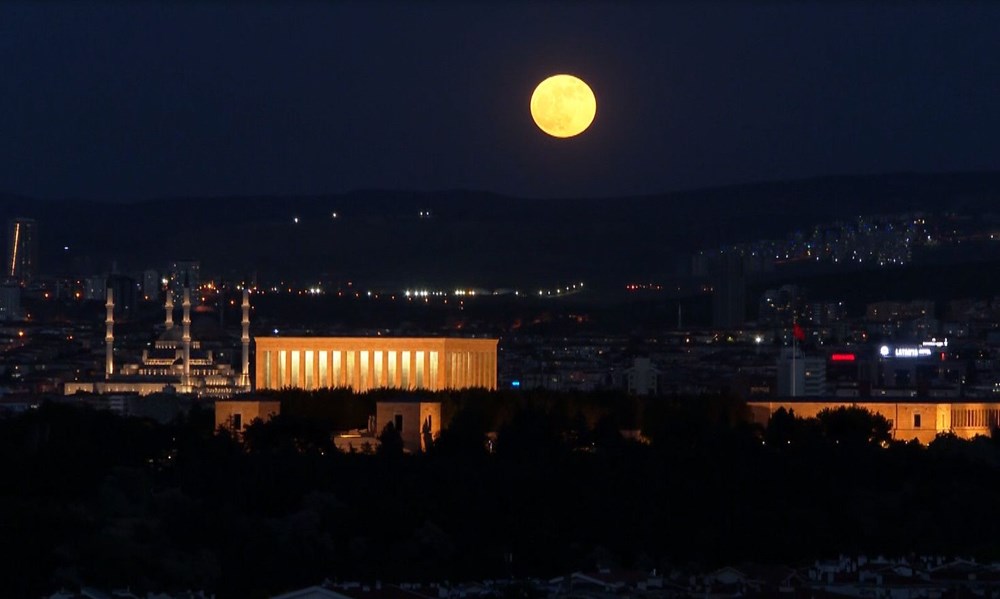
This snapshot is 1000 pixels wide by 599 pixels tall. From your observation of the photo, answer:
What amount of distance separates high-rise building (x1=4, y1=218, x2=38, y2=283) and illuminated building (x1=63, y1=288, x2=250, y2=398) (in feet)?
91.7

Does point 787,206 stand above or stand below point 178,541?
above

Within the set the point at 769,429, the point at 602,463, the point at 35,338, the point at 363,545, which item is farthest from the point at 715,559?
the point at 35,338

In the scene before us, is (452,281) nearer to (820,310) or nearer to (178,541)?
(820,310)

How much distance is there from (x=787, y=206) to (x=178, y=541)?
104628 mm

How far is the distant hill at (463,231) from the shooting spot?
466ft

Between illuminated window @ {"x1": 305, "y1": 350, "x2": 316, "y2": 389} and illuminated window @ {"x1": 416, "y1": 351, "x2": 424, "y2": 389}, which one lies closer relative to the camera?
illuminated window @ {"x1": 416, "y1": 351, "x2": 424, "y2": 389}

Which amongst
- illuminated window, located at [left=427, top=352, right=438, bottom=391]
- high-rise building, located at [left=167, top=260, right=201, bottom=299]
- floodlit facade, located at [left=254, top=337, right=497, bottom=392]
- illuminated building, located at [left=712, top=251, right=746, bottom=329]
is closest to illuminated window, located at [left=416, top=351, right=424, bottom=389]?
floodlit facade, located at [left=254, top=337, right=497, bottom=392]

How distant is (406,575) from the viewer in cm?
4353

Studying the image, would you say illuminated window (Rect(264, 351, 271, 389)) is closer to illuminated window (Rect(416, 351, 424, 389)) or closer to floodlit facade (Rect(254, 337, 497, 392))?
floodlit facade (Rect(254, 337, 497, 392))

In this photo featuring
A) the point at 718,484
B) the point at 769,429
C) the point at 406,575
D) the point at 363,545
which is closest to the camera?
the point at 406,575

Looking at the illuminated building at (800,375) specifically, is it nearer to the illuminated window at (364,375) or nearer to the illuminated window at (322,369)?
the illuminated window at (364,375)

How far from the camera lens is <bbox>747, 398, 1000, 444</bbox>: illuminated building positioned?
81125 mm

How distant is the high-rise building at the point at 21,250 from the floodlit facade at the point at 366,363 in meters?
57.3

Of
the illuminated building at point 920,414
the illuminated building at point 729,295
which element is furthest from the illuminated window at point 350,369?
the illuminated building at point 729,295
